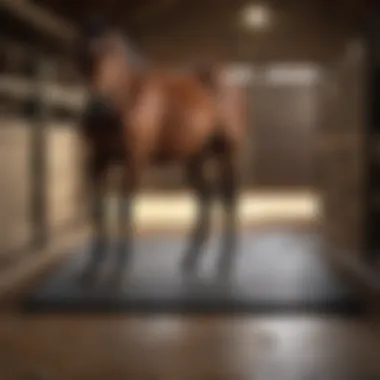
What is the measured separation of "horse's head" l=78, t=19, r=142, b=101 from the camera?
9.86 feet

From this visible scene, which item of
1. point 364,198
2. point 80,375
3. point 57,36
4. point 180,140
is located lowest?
point 80,375

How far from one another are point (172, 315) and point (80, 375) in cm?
72

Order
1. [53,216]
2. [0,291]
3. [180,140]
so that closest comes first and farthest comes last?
[0,291] < [180,140] < [53,216]

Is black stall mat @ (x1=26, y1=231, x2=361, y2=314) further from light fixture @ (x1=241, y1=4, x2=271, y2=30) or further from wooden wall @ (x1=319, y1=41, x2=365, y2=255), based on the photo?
light fixture @ (x1=241, y1=4, x2=271, y2=30)

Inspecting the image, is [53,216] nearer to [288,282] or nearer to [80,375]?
[288,282]

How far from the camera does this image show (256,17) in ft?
9.93

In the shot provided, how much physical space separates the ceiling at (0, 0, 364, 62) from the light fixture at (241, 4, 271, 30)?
27 millimetres

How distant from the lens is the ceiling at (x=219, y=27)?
2805 millimetres

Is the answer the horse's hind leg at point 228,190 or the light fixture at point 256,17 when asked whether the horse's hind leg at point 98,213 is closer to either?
the horse's hind leg at point 228,190

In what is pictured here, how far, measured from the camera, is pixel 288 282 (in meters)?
3.14

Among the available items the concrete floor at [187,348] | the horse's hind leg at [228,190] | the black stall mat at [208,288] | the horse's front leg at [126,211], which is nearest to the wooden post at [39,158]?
the black stall mat at [208,288]

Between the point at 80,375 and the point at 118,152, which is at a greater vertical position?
the point at 118,152

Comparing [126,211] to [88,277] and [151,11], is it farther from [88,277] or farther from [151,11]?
[151,11]

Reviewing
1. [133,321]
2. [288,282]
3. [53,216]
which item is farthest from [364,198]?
[53,216]
